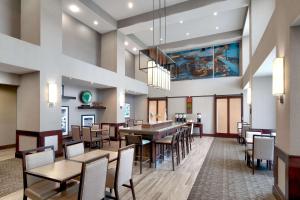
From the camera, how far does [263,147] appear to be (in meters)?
4.19

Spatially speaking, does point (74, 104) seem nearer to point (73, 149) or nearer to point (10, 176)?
point (10, 176)

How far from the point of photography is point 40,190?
231 centimetres

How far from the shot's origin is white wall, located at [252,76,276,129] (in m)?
5.85

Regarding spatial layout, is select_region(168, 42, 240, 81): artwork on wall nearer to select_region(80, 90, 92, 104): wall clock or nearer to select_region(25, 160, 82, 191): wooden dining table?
select_region(80, 90, 92, 104): wall clock

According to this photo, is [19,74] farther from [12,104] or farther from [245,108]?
[245,108]

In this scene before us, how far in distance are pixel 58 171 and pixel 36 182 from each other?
531mm

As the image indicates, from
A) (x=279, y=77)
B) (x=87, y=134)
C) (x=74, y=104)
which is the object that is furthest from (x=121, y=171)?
(x=74, y=104)

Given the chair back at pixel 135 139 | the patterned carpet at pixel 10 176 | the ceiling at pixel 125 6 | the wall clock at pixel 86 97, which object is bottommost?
the patterned carpet at pixel 10 176

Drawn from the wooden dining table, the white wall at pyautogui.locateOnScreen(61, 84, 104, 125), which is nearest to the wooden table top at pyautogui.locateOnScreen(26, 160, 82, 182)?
the wooden dining table

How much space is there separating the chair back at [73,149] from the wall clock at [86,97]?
5.36 meters

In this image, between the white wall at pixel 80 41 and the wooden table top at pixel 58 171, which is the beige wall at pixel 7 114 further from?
the wooden table top at pixel 58 171

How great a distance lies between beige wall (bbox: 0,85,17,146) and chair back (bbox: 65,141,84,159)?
559 cm

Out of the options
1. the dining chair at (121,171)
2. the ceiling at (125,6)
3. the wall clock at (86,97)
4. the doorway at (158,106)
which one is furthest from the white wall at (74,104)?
the dining chair at (121,171)

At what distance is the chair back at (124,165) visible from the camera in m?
2.60
